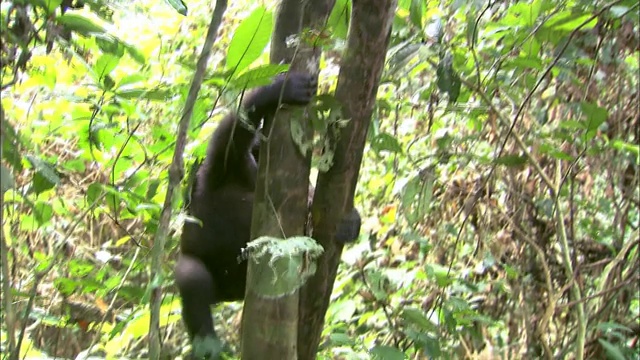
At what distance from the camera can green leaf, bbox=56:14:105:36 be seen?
1.61 m

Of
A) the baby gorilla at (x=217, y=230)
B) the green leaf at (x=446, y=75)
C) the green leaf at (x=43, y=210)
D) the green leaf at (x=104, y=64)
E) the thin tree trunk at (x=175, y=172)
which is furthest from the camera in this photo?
the baby gorilla at (x=217, y=230)

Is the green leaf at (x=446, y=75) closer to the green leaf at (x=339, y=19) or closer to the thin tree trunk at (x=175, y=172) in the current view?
A: the green leaf at (x=339, y=19)

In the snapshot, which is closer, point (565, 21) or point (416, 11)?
point (416, 11)

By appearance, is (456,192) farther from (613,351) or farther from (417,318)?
(417,318)

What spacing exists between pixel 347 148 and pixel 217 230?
1.31m

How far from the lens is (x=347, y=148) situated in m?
1.79

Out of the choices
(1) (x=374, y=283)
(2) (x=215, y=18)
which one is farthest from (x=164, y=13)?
(2) (x=215, y=18)

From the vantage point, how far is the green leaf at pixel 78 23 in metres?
1.61

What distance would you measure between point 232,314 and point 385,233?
1.06 meters

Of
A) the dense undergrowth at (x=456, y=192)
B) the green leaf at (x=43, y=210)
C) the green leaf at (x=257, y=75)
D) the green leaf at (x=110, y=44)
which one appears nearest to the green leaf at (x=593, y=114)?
the dense undergrowth at (x=456, y=192)

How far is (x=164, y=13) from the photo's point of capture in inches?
187

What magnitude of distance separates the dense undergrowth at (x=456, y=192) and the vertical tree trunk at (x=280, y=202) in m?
0.17

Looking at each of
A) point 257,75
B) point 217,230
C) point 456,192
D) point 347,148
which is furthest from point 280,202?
point 456,192

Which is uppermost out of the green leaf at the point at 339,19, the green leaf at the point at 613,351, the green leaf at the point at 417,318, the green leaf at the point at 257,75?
the green leaf at the point at 339,19
